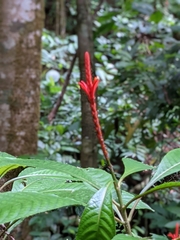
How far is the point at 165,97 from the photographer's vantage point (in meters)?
1.44

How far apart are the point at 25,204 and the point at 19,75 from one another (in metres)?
1.10

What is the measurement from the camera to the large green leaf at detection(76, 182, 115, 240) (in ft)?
1.06

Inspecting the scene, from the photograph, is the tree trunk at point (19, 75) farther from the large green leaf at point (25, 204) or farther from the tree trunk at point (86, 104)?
the large green leaf at point (25, 204)

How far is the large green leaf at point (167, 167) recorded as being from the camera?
392mm

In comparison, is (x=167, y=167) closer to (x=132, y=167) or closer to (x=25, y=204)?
(x=132, y=167)

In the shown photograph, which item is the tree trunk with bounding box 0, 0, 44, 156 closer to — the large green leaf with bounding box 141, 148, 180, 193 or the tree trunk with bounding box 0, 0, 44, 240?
the tree trunk with bounding box 0, 0, 44, 240

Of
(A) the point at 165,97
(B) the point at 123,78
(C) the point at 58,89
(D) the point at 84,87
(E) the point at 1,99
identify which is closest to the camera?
(D) the point at 84,87

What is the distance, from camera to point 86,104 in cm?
124

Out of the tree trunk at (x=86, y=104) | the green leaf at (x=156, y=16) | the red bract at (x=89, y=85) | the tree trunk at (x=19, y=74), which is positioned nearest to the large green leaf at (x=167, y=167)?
the red bract at (x=89, y=85)

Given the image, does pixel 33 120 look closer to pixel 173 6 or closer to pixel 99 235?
pixel 99 235

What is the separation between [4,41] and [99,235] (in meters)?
1.16

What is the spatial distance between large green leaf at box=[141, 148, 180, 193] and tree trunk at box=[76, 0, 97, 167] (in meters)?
0.78

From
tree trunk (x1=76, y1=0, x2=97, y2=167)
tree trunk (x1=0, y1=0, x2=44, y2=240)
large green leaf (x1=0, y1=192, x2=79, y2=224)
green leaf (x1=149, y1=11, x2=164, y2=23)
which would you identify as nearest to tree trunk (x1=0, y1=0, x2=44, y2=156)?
tree trunk (x1=0, y1=0, x2=44, y2=240)

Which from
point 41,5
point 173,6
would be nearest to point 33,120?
point 41,5
